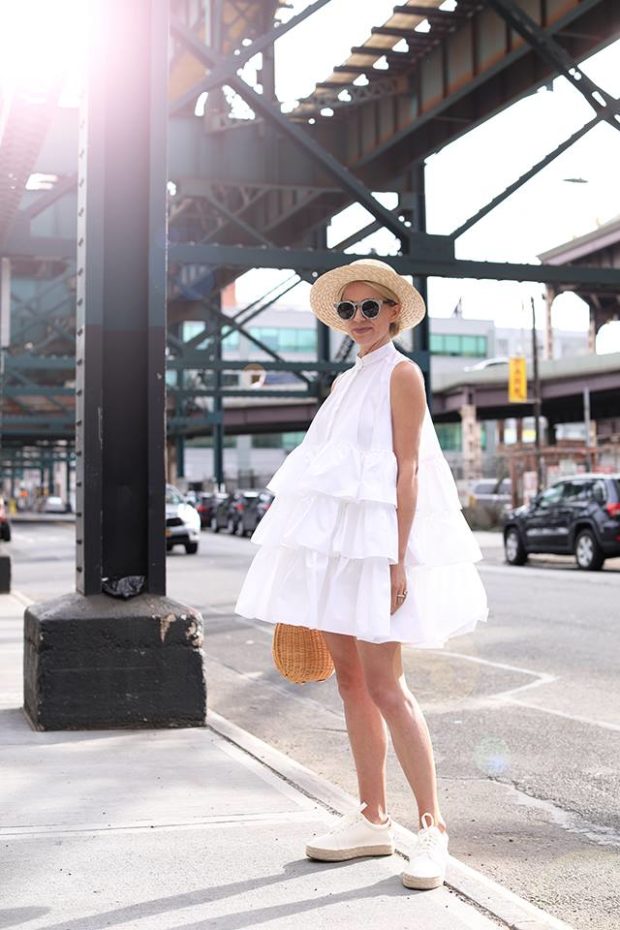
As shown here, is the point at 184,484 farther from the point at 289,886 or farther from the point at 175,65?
the point at 289,886

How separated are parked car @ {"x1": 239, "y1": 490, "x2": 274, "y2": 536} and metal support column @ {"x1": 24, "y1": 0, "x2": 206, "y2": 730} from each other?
30268 mm

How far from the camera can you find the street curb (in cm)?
368

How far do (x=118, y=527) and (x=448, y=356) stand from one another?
10452 centimetres

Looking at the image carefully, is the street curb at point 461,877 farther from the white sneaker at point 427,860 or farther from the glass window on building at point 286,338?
the glass window on building at point 286,338

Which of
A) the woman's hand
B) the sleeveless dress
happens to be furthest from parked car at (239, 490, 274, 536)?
the woman's hand

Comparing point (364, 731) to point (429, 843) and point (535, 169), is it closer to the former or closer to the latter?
point (429, 843)

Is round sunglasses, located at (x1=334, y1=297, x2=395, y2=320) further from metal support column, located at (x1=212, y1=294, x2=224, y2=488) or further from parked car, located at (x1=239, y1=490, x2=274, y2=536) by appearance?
metal support column, located at (x1=212, y1=294, x2=224, y2=488)

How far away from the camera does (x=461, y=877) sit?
408 cm

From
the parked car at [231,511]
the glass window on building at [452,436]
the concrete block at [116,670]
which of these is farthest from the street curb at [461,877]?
the glass window on building at [452,436]

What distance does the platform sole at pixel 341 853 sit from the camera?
4188 mm

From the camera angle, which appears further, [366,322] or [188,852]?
[366,322]

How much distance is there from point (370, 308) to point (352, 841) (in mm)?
1852

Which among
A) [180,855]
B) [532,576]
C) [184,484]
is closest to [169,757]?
[180,855]

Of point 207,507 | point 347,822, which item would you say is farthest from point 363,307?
point 207,507
